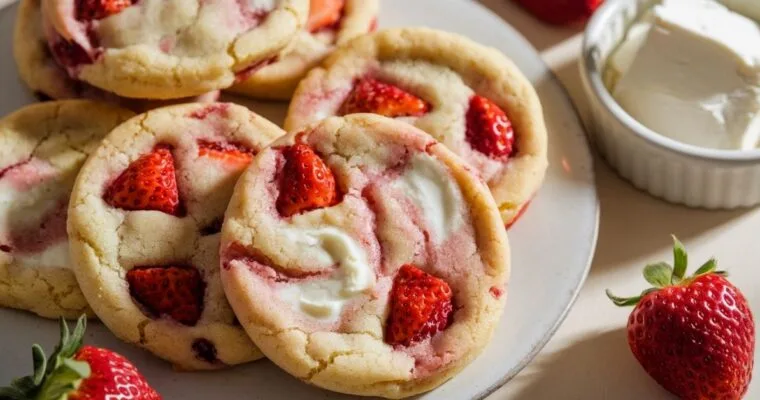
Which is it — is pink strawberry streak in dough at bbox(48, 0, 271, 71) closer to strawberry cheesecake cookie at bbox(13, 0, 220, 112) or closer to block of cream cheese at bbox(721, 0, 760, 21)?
strawberry cheesecake cookie at bbox(13, 0, 220, 112)

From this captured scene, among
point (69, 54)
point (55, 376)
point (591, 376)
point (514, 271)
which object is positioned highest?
point (69, 54)

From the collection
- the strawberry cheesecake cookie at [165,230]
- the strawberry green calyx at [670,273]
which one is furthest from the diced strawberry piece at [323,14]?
the strawberry green calyx at [670,273]

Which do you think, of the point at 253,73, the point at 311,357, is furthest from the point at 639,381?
the point at 253,73

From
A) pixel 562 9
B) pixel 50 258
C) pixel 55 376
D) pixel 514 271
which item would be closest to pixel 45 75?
pixel 50 258

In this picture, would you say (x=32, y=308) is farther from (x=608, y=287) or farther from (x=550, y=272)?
(x=608, y=287)

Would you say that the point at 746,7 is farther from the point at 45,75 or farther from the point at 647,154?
the point at 45,75
